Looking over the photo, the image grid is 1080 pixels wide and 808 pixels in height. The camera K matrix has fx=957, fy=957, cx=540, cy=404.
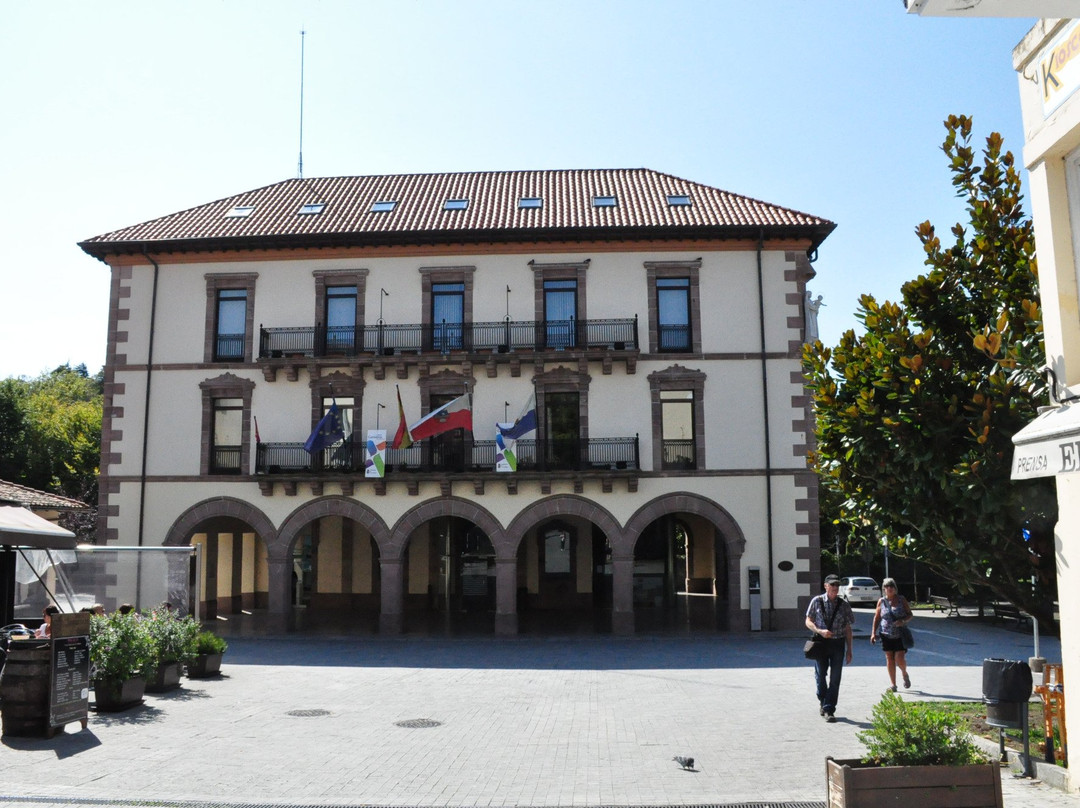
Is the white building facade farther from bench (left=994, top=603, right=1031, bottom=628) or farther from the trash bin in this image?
the trash bin

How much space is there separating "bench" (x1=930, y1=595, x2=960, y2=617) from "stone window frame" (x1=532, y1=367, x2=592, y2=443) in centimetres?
1517

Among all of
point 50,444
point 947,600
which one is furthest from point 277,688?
point 50,444

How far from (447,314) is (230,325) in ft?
20.2

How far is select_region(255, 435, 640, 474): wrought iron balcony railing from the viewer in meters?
25.2

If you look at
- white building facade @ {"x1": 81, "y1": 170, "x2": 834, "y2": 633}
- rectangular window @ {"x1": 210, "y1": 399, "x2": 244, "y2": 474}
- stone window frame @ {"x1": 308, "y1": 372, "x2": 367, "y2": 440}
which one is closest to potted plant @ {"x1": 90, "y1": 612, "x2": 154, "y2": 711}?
white building facade @ {"x1": 81, "y1": 170, "x2": 834, "y2": 633}

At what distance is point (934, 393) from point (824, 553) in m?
35.9

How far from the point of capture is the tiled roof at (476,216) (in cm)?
2586

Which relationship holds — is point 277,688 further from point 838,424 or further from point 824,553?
point 824,553

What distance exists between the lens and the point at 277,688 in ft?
52.5

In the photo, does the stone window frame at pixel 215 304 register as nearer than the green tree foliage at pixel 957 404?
No

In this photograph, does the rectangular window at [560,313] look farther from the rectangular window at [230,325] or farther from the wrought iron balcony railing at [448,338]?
the rectangular window at [230,325]

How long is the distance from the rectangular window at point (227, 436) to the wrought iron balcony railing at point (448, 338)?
1787 millimetres

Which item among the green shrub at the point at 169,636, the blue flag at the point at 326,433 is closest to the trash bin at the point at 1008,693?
the green shrub at the point at 169,636

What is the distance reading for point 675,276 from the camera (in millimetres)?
26016
